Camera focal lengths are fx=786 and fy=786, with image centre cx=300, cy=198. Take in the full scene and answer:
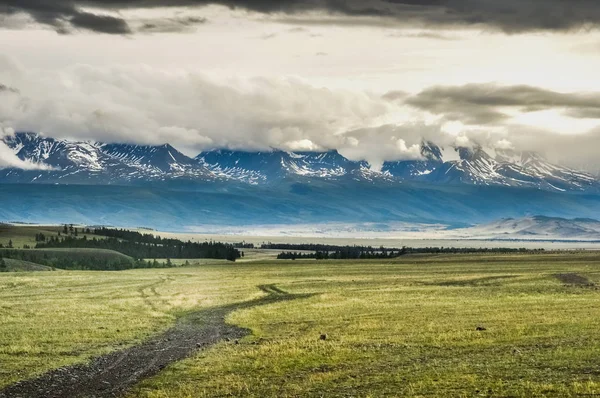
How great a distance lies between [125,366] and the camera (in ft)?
121

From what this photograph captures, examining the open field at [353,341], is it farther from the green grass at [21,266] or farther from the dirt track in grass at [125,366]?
the green grass at [21,266]

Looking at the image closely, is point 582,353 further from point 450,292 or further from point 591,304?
point 450,292

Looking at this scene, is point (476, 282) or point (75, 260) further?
point (75, 260)

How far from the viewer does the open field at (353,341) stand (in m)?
29.8

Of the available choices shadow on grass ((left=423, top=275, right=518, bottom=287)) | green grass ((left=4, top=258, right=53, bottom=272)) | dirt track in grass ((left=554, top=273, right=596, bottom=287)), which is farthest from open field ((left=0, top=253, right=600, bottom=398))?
green grass ((left=4, top=258, right=53, bottom=272))

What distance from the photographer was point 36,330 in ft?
164

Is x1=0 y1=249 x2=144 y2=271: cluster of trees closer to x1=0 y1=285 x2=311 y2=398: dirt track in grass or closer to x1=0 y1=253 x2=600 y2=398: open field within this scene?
x1=0 y1=253 x2=600 y2=398: open field

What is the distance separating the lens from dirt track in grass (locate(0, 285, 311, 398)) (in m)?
31.4

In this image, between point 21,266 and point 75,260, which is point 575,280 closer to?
point 21,266

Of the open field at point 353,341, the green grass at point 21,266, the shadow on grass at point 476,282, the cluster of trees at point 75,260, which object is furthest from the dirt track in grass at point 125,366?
the cluster of trees at point 75,260

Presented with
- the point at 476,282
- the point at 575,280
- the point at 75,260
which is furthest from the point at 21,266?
the point at 575,280

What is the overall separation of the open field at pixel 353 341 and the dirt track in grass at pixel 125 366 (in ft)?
3.52

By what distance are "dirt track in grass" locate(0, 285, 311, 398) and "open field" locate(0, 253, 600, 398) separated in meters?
1.07

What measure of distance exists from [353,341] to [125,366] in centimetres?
1204
